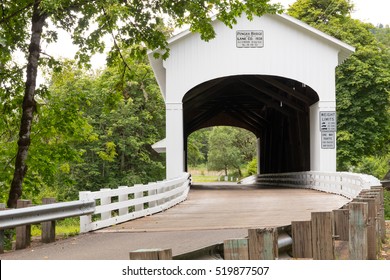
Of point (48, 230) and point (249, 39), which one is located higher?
point (249, 39)

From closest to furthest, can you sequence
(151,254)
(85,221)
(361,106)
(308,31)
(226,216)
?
1. (151,254)
2. (85,221)
3. (226,216)
4. (308,31)
5. (361,106)

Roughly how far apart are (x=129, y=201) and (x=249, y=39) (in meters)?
10.2

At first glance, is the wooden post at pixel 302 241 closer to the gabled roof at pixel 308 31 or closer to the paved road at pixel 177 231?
the paved road at pixel 177 231

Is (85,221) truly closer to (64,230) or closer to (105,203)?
(105,203)

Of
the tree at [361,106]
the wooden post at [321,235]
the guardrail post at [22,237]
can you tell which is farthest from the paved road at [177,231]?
the tree at [361,106]

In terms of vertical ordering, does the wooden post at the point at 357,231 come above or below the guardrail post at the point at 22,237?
above

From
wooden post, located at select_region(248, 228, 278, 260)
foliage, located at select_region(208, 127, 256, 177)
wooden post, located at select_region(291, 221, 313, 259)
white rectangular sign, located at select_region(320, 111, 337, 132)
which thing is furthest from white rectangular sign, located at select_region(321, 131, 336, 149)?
foliage, located at select_region(208, 127, 256, 177)

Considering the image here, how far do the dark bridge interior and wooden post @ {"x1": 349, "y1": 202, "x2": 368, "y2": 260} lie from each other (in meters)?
15.8

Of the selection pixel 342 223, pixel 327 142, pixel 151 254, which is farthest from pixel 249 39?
pixel 151 254

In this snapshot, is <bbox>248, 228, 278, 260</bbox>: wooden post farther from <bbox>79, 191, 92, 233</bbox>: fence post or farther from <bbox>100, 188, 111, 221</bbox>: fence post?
<bbox>100, 188, 111, 221</bbox>: fence post

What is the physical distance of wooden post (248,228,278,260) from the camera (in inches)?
135

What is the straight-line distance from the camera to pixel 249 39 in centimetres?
2048

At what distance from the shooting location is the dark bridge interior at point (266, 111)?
23.4m

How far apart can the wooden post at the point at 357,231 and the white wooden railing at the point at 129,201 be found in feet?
15.4
